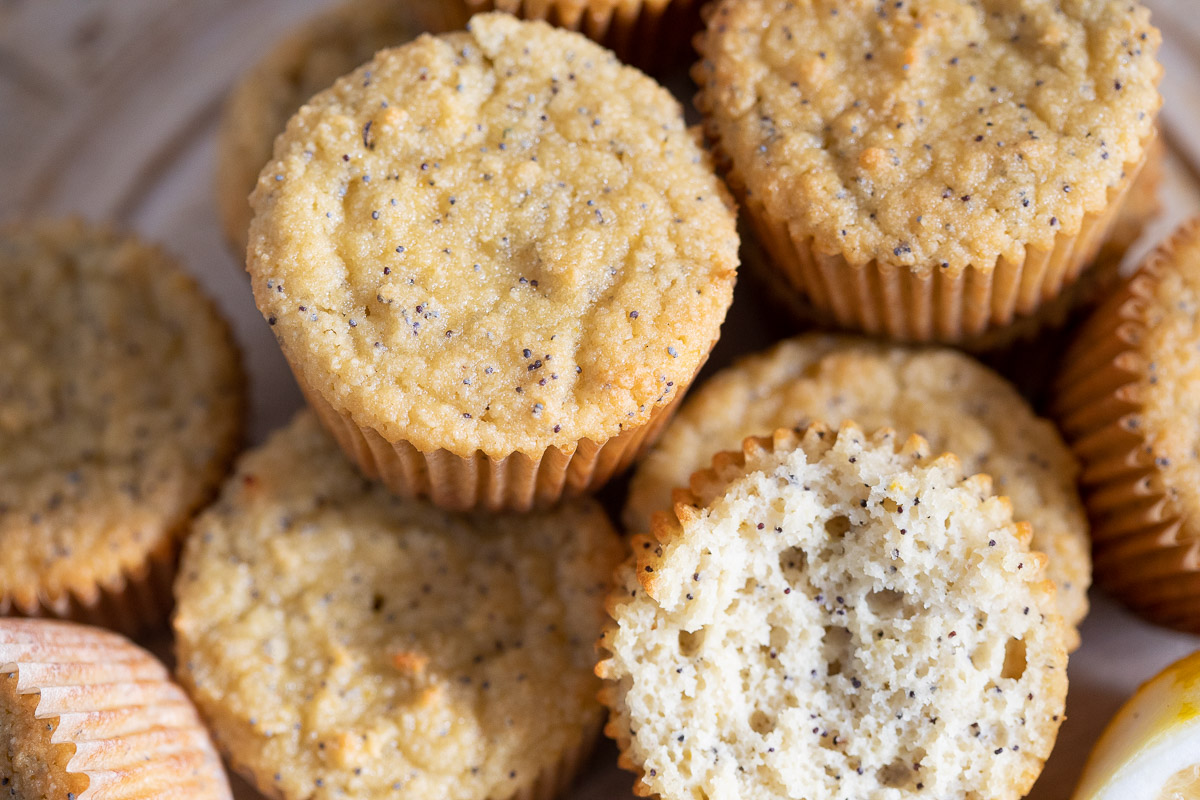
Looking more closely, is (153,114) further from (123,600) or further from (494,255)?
(494,255)

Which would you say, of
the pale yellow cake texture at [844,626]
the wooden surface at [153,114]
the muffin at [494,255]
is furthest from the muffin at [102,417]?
the pale yellow cake texture at [844,626]

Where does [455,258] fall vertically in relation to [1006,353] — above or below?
above

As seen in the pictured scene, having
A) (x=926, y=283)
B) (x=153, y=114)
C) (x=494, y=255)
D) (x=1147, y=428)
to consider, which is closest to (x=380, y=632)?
(x=494, y=255)

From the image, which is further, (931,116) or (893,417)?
(893,417)

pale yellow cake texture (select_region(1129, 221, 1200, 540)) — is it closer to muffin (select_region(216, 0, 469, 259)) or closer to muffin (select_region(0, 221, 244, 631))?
muffin (select_region(216, 0, 469, 259))

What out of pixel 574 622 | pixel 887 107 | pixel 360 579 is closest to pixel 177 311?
pixel 360 579

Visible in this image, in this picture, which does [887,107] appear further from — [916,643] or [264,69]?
[264,69]
